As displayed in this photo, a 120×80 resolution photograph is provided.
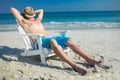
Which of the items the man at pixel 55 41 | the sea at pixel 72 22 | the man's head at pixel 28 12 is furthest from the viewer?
the sea at pixel 72 22

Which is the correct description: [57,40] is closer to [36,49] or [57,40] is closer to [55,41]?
[55,41]

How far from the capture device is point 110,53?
701cm

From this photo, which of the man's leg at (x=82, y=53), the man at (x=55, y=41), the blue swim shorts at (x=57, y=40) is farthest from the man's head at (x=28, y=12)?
the man's leg at (x=82, y=53)

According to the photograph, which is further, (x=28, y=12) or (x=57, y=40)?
(x=28, y=12)

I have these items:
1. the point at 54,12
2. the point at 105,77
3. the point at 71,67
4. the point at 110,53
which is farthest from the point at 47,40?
the point at 54,12

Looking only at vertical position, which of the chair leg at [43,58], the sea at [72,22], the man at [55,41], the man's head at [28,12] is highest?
the man's head at [28,12]

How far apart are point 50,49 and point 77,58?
93 centimetres

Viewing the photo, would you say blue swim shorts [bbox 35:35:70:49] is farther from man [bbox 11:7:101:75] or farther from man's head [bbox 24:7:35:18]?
man's head [bbox 24:7:35:18]

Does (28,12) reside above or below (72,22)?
above

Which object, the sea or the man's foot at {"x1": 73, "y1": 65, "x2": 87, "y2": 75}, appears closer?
the man's foot at {"x1": 73, "y1": 65, "x2": 87, "y2": 75}

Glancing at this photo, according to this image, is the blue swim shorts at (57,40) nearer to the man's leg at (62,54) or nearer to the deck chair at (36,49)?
the deck chair at (36,49)

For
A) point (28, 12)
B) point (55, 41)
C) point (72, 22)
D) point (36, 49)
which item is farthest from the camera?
point (72, 22)

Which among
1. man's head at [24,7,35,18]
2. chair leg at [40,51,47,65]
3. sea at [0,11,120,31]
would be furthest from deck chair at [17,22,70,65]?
sea at [0,11,120,31]


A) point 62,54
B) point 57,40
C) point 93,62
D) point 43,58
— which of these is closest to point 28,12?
point 57,40
